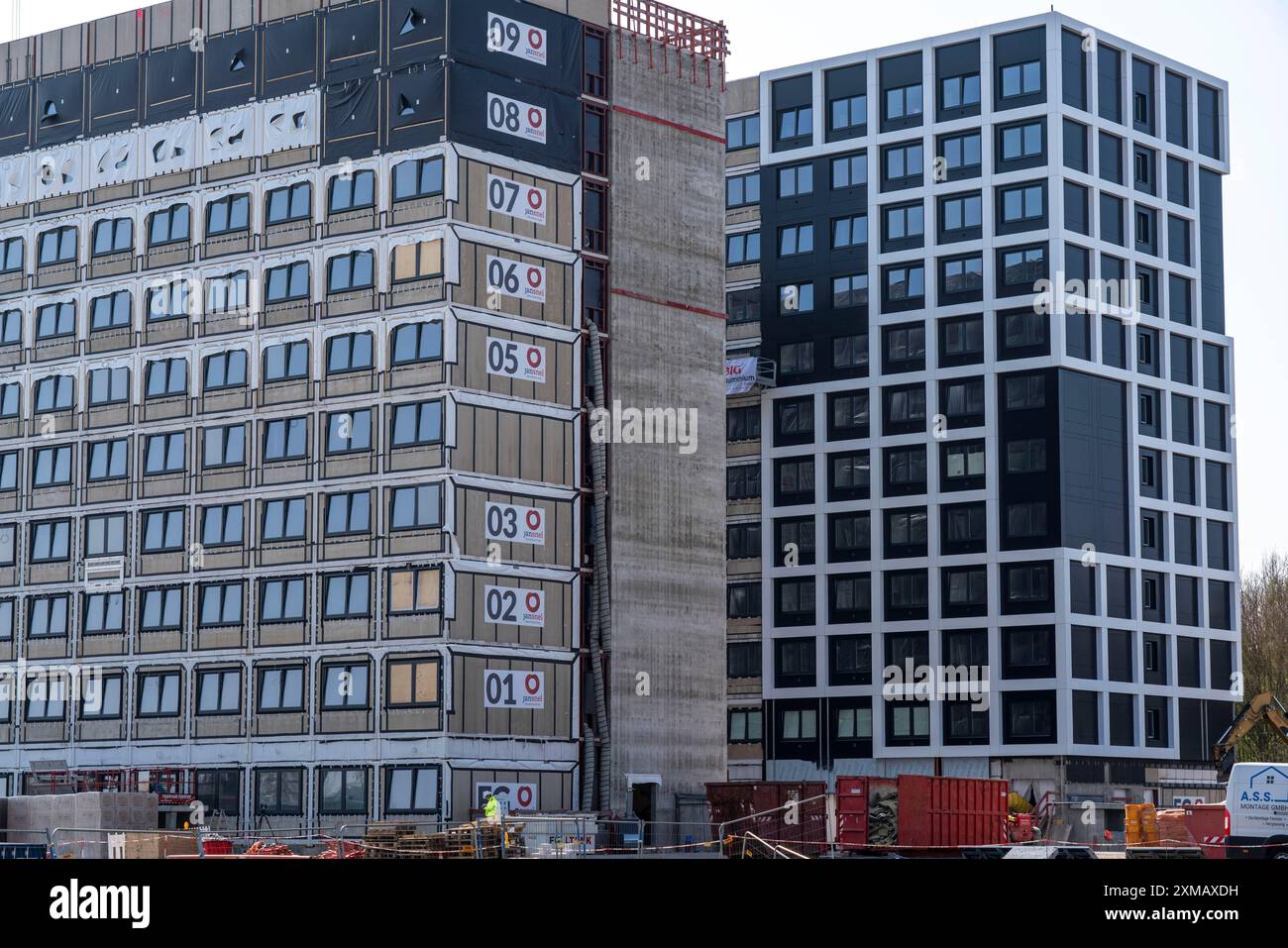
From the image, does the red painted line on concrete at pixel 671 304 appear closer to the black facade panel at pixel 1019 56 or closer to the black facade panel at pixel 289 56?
the black facade panel at pixel 289 56

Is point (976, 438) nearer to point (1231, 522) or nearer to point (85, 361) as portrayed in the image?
point (1231, 522)

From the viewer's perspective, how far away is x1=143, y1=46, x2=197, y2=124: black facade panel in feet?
334

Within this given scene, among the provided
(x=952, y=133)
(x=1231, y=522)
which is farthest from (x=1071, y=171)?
(x=1231, y=522)

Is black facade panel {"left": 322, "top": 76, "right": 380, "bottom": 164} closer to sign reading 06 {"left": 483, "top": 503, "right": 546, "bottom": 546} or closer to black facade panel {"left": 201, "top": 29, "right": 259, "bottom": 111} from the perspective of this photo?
black facade panel {"left": 201, "top": 29, "right": 259, "bottom": 111}

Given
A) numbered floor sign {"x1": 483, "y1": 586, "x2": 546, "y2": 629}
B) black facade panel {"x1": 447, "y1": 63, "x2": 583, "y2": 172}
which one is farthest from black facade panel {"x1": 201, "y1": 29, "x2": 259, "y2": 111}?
numbered floor sign {"x1": 483, "y1": 586, "x2": 546, "y2": 629}

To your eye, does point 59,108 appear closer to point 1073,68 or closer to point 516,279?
point 516,279

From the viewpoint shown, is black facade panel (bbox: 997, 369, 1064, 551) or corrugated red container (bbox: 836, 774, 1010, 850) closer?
corrugated red container (bbox: 836, 774, 1010, 850)

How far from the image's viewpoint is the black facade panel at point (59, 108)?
106062 millimetres

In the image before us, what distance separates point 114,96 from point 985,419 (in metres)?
56.0

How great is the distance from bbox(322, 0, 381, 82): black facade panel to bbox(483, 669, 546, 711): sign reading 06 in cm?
2896

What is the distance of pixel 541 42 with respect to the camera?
97.0 meters

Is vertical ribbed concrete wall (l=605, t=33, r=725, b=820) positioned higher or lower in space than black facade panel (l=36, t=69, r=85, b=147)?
lower

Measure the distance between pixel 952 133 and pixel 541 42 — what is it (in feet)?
135

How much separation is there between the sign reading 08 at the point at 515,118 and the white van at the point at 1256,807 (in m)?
44.4
